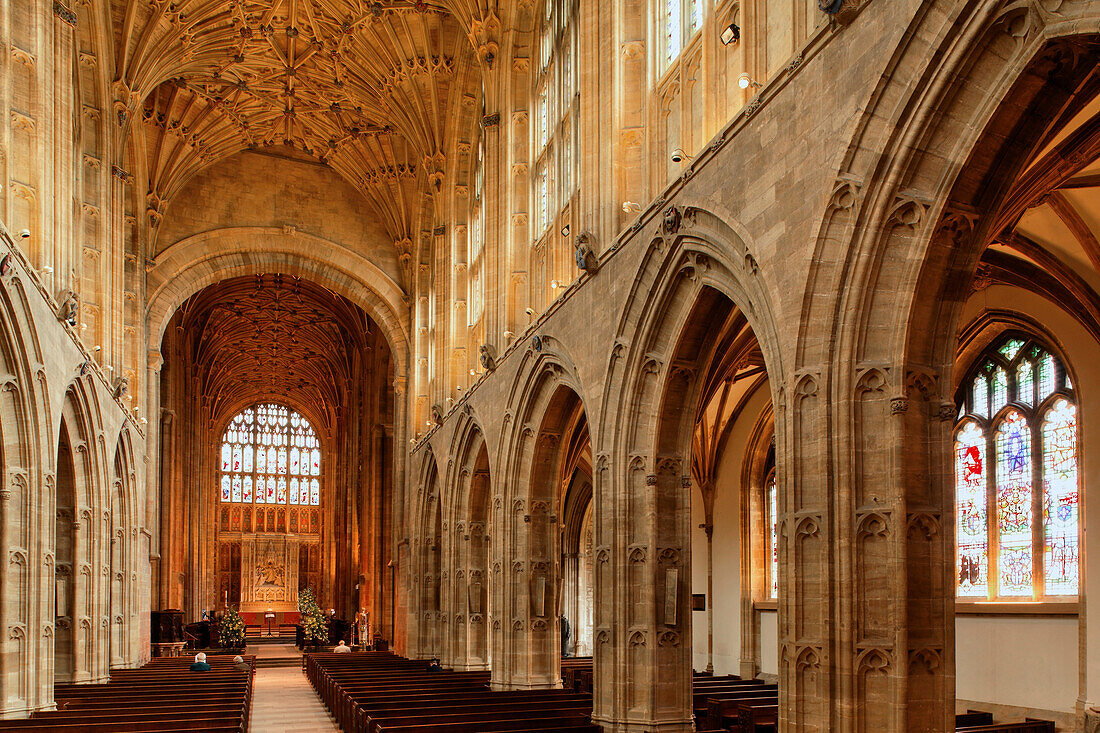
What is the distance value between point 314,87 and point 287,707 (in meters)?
17.2

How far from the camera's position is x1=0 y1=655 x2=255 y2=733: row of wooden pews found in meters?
12.4

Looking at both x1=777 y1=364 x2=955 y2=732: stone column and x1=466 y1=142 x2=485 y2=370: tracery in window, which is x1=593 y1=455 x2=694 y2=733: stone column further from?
x1=466 y1=142 x2=485 y2=370: tracery in window

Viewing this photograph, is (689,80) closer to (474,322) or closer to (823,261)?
(823,261)

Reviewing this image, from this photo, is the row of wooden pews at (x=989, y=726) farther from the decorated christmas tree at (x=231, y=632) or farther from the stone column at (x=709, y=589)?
the decorated christmas tree at (x=231, y=632)

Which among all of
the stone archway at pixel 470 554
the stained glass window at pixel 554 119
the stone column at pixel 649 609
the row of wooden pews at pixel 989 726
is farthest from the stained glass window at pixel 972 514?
the stone archway at pixel 470 554

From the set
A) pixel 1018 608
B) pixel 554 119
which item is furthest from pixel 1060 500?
pixel 554 119

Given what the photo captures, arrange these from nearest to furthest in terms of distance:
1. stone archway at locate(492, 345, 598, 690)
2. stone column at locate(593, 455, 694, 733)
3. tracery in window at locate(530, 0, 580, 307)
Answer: stone column at locate(593, 455, 694, 733) → tracery in window at locate(530, 0, 580, 307) → stone archway at locate(492, 345, 598, 690)

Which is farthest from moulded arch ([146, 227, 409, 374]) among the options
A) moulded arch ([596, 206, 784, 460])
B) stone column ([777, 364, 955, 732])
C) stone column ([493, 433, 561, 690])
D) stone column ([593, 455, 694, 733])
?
stone column ([777, 364, 955, 732])

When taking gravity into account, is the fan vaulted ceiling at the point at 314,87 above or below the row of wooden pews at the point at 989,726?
above

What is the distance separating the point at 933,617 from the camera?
8164 mm

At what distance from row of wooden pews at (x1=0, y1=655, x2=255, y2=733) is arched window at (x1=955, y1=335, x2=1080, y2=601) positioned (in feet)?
41.7

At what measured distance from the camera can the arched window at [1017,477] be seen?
16.6 meters

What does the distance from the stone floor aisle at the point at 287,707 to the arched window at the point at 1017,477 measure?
12.3 metres

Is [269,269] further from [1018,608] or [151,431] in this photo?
[1018,608]
